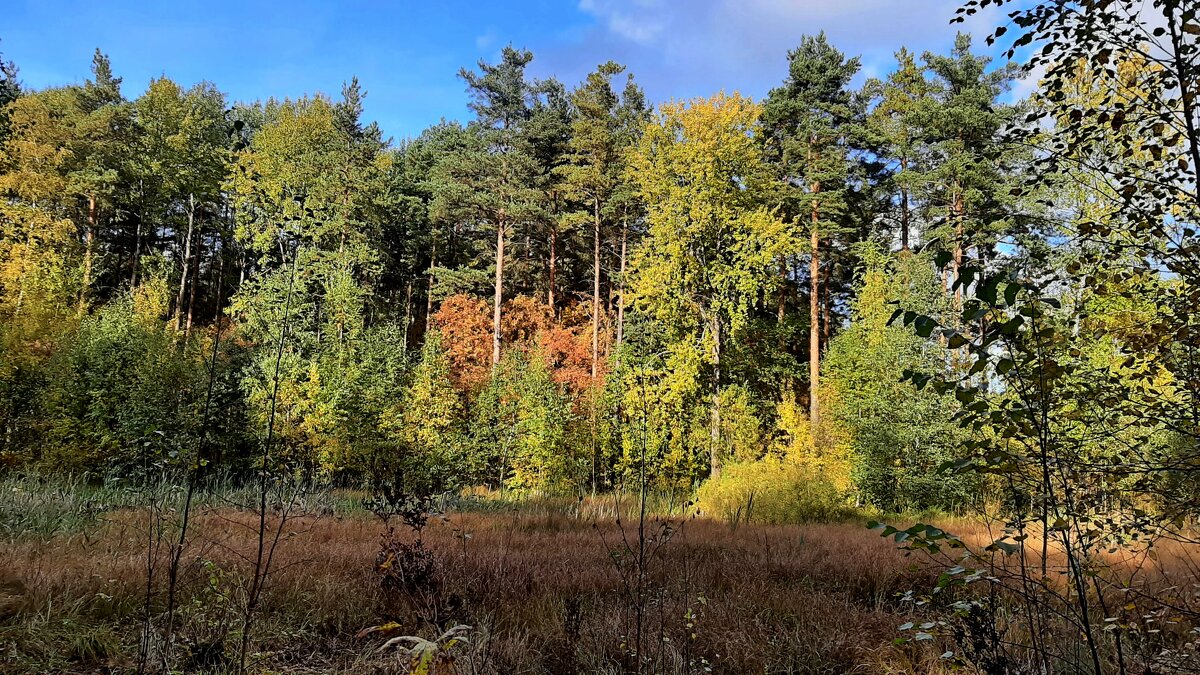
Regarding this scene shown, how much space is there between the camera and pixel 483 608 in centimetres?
401

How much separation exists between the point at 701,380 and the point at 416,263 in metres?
20.3

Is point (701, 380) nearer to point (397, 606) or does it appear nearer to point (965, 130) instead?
point (965, 130)

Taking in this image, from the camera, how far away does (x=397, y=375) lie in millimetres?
18594

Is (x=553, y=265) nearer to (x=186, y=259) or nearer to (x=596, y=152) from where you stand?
(x=596, y=152)

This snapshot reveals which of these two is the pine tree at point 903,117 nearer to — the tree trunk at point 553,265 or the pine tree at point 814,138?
the pine tree at point 814,138

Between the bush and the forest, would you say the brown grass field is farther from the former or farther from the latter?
the bush

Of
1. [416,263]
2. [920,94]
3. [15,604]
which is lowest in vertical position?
[15,604]

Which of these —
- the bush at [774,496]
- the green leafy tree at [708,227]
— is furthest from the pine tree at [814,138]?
the bush at [774,496]

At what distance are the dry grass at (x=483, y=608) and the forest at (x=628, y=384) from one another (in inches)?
1.5

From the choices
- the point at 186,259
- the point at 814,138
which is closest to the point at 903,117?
the point at 814,138

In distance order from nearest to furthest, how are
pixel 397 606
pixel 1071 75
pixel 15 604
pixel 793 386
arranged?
pixel 1071 75, pixel 15 604, pixel 397 606, pixel 793 386

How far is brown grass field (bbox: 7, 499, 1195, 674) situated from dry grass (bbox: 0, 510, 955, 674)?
0.05 ft

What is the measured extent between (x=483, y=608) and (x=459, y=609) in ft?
1.67

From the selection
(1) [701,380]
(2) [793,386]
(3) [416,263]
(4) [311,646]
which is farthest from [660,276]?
(3) [416,263]
